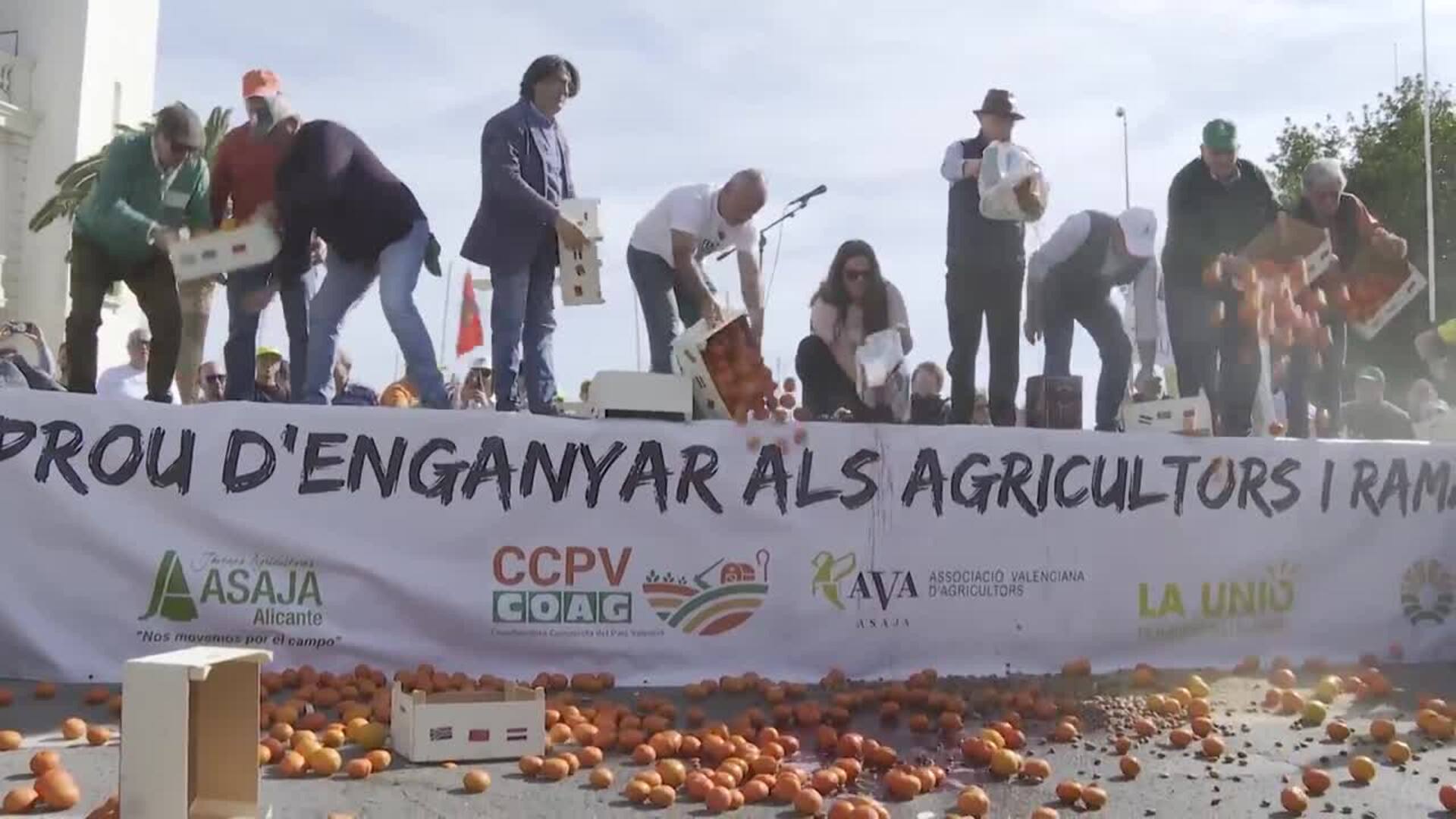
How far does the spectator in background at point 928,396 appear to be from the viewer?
7.54m

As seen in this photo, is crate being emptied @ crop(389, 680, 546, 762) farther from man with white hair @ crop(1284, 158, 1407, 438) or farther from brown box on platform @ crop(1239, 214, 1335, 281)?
man with white hair @ crop(1284, 158, 1407, 438)

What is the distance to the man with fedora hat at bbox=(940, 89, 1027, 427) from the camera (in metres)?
6.76

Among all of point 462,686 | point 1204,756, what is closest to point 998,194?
point 1204,756

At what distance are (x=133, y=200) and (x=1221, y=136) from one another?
5034 millimetres

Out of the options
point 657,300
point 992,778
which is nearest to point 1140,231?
point 657,300

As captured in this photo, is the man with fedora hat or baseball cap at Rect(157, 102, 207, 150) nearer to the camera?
baseball cap at Rect(157, 102, 207, 150)

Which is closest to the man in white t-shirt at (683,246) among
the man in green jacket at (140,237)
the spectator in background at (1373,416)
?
the man in green jacket at (140,237)

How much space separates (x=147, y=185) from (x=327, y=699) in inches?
93.7

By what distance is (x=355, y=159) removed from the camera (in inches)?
243

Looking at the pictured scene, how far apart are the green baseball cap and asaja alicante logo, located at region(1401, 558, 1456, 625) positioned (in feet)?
7.41

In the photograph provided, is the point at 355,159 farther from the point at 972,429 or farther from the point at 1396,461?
the point at 1396,461

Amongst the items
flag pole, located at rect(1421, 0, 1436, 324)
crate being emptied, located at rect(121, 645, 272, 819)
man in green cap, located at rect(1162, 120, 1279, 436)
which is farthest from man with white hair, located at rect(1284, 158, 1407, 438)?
flag pole, located at rect(1421, 0, 1436, 324)

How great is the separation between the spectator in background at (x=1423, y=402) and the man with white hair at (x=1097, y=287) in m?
2.86

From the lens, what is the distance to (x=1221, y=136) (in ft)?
23.0
